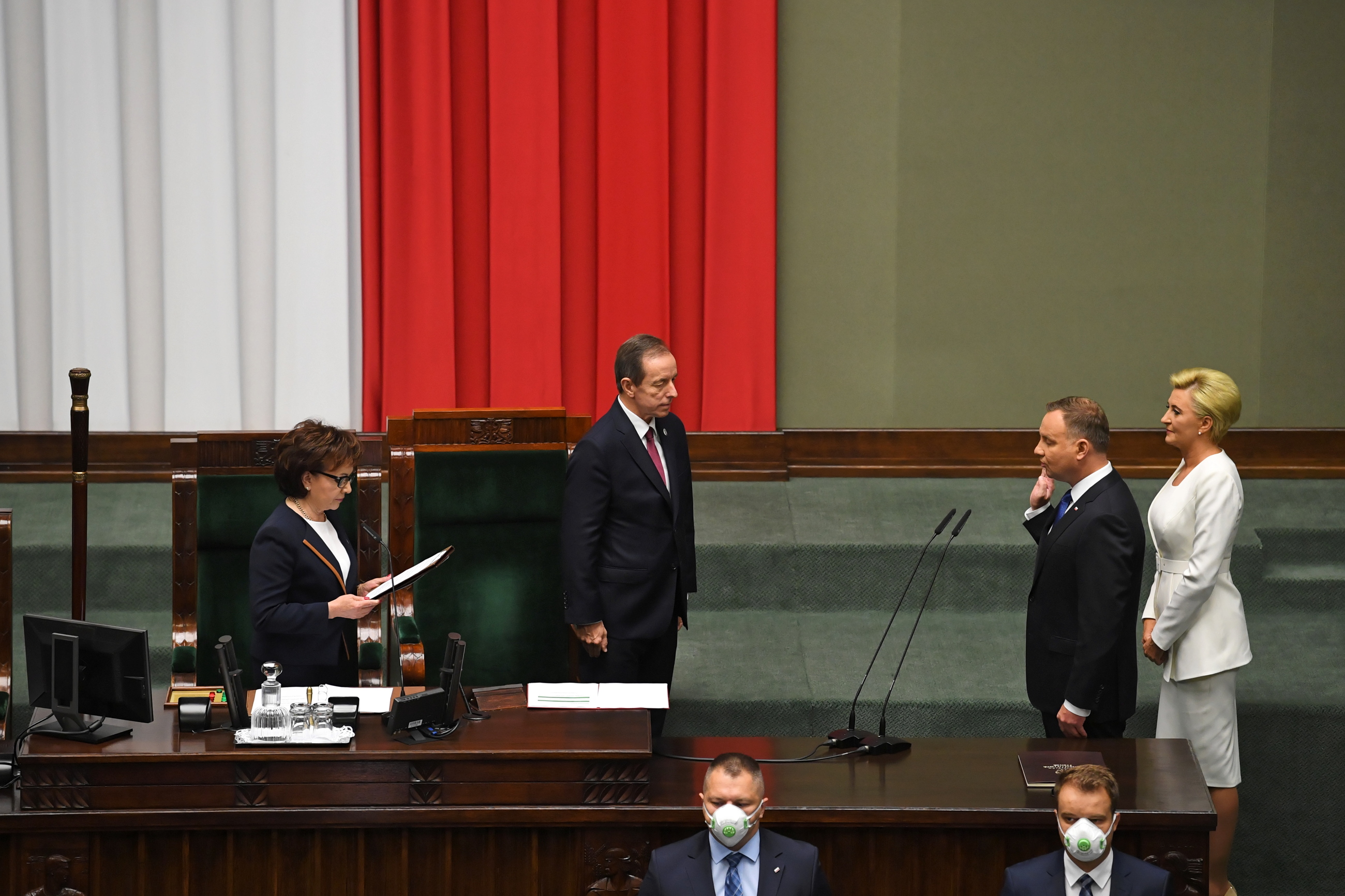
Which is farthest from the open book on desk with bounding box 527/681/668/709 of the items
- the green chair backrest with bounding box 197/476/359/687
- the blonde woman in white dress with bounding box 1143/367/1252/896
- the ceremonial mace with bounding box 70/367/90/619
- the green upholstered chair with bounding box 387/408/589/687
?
the ceremonial mace with bounding box 70/367/90/619

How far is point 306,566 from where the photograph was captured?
335cm

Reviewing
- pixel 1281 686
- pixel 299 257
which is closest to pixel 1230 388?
pixel 1281 686

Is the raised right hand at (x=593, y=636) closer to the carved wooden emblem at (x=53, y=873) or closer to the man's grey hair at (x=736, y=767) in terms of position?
the man's grey hair at (x=736, y=767)

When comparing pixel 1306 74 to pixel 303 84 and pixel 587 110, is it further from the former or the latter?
pixel 303 84

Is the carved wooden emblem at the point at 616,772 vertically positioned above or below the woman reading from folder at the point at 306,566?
below

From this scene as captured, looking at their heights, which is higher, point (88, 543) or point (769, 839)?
point (88, 543)

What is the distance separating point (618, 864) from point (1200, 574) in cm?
160

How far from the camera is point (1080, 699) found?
3.37 m

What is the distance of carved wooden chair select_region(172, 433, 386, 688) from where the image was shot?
12.8ft

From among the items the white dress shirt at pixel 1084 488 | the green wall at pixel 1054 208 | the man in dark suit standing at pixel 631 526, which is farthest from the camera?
the green wall at pixel 1054 208

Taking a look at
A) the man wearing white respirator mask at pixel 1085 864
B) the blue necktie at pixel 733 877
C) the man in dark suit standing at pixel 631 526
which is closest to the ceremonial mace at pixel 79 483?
the man in dark suit standing at pixel 631 526

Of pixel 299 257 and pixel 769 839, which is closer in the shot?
pixel 769 839

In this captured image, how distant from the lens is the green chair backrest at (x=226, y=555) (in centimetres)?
397

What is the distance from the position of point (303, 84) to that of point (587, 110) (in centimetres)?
111
